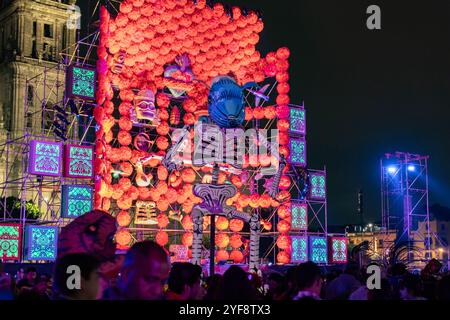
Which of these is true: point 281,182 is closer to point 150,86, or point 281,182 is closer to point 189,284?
point 150,86

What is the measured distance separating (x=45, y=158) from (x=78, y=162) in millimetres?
1129

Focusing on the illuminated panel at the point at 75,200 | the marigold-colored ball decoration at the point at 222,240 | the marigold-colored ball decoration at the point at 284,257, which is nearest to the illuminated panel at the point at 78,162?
the illuminated panel at the point at 75,200

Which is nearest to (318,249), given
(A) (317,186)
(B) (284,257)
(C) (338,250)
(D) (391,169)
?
(C) (338,250)

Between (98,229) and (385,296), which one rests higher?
(98,229)

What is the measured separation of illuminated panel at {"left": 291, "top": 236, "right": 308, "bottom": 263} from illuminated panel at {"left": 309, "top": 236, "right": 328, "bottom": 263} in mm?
328

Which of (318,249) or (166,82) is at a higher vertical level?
(166,82)

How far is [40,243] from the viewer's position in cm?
2198

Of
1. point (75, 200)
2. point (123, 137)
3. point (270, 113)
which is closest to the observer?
point (75, 200)

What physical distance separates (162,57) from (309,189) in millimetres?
8899

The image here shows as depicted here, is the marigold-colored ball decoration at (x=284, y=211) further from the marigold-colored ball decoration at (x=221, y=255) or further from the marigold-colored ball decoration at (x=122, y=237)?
the marigold-colored ball decoration at (x=122, y=237)

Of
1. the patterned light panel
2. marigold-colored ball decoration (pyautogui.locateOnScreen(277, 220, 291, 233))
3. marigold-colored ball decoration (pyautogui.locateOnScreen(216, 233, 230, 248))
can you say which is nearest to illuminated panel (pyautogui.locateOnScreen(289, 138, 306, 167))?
marigold-colored ball decoration (pyautogui.locateOnScreen(277, 220, 291, 233))

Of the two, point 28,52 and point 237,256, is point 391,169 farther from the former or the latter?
point 28,52
